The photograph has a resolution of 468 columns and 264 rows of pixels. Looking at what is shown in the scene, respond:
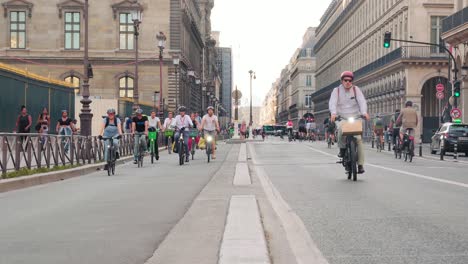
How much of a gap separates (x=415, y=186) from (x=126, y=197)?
15.6ft

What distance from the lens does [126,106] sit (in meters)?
46.2

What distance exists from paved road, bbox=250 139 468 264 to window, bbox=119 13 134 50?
183 ft

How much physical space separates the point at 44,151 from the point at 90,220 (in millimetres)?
8620

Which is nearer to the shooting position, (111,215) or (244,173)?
(111,215)

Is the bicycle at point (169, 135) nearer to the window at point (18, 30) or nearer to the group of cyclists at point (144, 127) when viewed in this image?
the group of cyclists at point (144, 127)

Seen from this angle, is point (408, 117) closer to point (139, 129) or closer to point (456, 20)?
point (139, 129)

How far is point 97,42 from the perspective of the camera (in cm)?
6794

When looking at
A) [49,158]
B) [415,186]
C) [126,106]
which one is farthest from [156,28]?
[415,186]

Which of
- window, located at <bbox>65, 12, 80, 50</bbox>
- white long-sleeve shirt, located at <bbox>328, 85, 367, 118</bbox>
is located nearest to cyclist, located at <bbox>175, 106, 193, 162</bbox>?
white long-sleeve shirt, located at <bbox>328, 85, 367, 118</bbox>

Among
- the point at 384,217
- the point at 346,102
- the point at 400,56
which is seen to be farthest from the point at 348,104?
the point at 400,56

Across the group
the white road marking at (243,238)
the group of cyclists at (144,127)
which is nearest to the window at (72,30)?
the group of cyclists at (144,127)

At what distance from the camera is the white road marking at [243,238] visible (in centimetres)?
524

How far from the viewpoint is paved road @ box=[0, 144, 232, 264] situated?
592 cm

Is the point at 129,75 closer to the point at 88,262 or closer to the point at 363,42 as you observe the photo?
the point at 363,42
